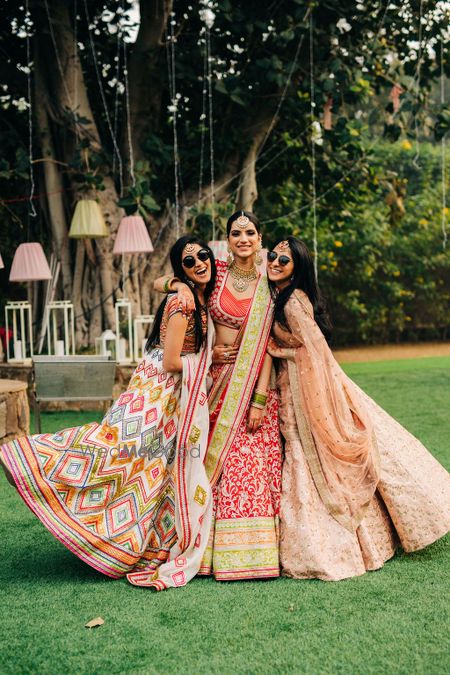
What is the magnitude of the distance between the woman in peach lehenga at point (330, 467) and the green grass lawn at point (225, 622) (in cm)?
12

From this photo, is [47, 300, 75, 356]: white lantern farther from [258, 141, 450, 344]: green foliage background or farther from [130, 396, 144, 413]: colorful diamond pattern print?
[258, 141, 450, 344]: green foliage background

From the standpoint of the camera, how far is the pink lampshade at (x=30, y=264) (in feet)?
25.7

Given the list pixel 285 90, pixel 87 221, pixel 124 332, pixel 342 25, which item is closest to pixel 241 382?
pixel 87 221

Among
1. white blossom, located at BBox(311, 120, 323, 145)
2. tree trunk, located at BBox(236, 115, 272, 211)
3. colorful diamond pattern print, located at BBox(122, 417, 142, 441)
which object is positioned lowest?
colorful diamond pattern print, located at BBox(122, 417, 142, 441)

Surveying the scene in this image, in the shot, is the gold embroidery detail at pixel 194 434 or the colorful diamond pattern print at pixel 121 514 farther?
the gold embroidery detail at pixel 194 434

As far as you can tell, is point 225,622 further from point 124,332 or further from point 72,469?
point 124,332

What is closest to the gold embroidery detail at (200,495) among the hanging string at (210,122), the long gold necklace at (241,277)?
the long gold necklace at (241,277)

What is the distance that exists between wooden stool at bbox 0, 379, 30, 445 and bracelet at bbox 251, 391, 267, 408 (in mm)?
2905

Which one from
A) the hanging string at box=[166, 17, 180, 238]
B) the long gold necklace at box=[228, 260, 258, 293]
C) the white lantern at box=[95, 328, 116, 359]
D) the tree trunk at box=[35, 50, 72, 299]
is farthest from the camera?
the tree trunk at box=[35, 50, 72, 299]

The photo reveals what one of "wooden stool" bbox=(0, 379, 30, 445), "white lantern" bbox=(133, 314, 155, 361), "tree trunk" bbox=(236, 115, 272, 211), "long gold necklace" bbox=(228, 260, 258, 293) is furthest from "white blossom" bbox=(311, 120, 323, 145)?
"long gold necklace" bbox=(228, 260, 258, 293)

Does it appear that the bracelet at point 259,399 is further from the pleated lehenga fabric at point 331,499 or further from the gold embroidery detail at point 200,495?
the gold embroidery detail at point 200,495

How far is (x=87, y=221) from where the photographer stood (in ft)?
26.8

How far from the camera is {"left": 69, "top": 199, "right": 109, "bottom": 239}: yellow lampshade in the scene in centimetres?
816

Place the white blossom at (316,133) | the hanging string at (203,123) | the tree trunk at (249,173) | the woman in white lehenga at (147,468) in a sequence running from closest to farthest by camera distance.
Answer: the woman in white lehenga at (147,468) < the hanging string at (203,123) < the tree trunk at (249,173) < the white blossom at (316,133)
